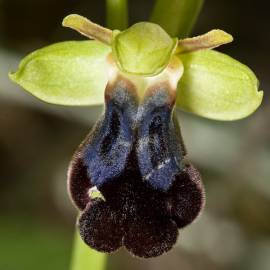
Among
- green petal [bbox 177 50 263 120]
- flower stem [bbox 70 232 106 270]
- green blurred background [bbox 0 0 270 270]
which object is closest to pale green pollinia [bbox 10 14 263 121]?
green petal [bbox 177 50 263 120]

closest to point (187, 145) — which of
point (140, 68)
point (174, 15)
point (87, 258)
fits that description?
point (87, 258)

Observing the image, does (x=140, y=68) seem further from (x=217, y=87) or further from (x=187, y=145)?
(x=187, y=145)

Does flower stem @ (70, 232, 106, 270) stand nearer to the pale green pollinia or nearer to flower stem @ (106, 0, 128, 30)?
the pale green pollinia

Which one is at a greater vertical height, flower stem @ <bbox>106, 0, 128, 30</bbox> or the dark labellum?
flower stem @ <bbox>106, 0, 128, 30</bbox>

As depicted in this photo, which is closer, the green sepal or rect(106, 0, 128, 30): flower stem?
the green sepal

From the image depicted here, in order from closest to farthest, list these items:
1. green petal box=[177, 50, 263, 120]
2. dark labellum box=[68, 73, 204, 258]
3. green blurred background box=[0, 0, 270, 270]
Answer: dark labellum box=[68, 73, 204, 258]
green petal box=[177, 50, 263, 120]
green blurred background box=[0, 0, 270, 270]

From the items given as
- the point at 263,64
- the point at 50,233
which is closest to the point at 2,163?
the point at 50,233

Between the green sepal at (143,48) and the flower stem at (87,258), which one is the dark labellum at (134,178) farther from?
the flower stem at (87,258)
